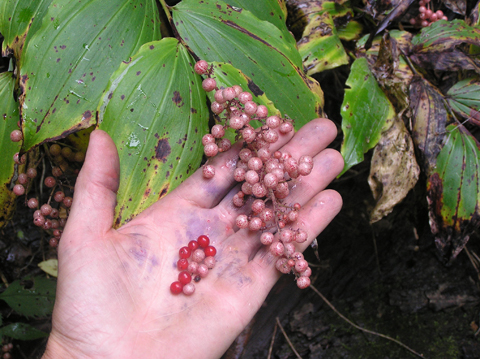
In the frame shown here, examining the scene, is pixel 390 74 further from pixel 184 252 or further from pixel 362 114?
pixel 184 252

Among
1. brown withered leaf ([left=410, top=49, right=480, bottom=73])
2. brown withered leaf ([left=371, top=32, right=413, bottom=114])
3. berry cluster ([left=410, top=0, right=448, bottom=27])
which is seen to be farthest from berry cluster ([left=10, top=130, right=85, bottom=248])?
berry cluster ([left=410, top=0, right=448, bottom=27])

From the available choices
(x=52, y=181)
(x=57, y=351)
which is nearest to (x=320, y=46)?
(x=52, y=181)

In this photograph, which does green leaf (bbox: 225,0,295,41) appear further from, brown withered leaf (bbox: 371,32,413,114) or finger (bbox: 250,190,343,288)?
finger (bbox: 250,190,343,288)

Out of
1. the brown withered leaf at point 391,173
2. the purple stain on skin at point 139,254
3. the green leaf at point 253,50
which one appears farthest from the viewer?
the brown withered leaf at point 391,173

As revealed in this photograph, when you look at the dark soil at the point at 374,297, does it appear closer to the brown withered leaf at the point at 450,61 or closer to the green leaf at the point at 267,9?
the brown withered leaf at the point at 450,61

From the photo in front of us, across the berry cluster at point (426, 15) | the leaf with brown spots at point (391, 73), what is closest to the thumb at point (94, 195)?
the leaf with brown spots at point (391, 73)

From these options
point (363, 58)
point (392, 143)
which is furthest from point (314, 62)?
point (392, 143)

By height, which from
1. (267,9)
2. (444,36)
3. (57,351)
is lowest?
(444,36)
